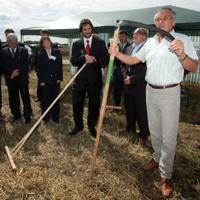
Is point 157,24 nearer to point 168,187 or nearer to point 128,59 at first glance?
point 128,59

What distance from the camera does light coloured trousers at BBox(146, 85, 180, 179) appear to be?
14.2 ft

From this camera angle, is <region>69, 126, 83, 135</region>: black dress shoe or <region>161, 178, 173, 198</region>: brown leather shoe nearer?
<region>161, 178, 173, 198</region>: brown leather shoe

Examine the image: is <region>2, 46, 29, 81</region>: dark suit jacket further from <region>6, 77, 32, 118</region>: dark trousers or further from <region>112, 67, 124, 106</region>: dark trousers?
<region>112, 67, 124, 106</region>: dark trousers

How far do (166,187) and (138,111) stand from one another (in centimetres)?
213

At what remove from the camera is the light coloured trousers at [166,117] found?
14.2 ft

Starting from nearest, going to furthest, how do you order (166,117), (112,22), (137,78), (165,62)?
1. (165,62)
2. (166,117)
3. (137,78)
4. (112,22)

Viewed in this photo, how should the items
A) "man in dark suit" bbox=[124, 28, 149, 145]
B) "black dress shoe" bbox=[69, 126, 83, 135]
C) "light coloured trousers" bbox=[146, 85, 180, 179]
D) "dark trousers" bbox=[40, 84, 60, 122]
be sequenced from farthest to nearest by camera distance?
1. "dark trousers" bbox=[40, 84, 60, 122]
2. "black dress shoe" bbox=[69, 126, 83, 135]
3. "man in dark suit" bbox=[124, 28, 149, 145]
4. "light coloured trousers" bbox=[146, 85, 180, 179]

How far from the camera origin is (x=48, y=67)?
7.49m

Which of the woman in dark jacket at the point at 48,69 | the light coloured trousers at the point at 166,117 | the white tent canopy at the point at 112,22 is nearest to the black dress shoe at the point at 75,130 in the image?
the woman in dark jacket at the point at 48,69

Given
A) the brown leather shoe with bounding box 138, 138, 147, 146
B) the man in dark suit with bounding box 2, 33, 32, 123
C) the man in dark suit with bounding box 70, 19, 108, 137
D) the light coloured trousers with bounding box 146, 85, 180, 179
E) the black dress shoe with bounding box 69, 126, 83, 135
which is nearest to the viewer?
the light coloured trousers with bounding box 146, 85, 180, 179

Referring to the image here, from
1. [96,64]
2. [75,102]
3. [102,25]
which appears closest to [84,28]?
[96,64]

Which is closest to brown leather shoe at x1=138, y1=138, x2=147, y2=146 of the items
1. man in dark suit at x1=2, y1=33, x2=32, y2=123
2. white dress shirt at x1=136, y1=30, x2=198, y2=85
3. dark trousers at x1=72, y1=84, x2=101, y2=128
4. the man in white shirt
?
dark trousers at x1=72, y1=84, x2=101, y2=128

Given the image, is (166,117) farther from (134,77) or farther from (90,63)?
(90,63)

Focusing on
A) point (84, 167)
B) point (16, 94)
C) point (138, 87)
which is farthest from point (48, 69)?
point (84, 167)
